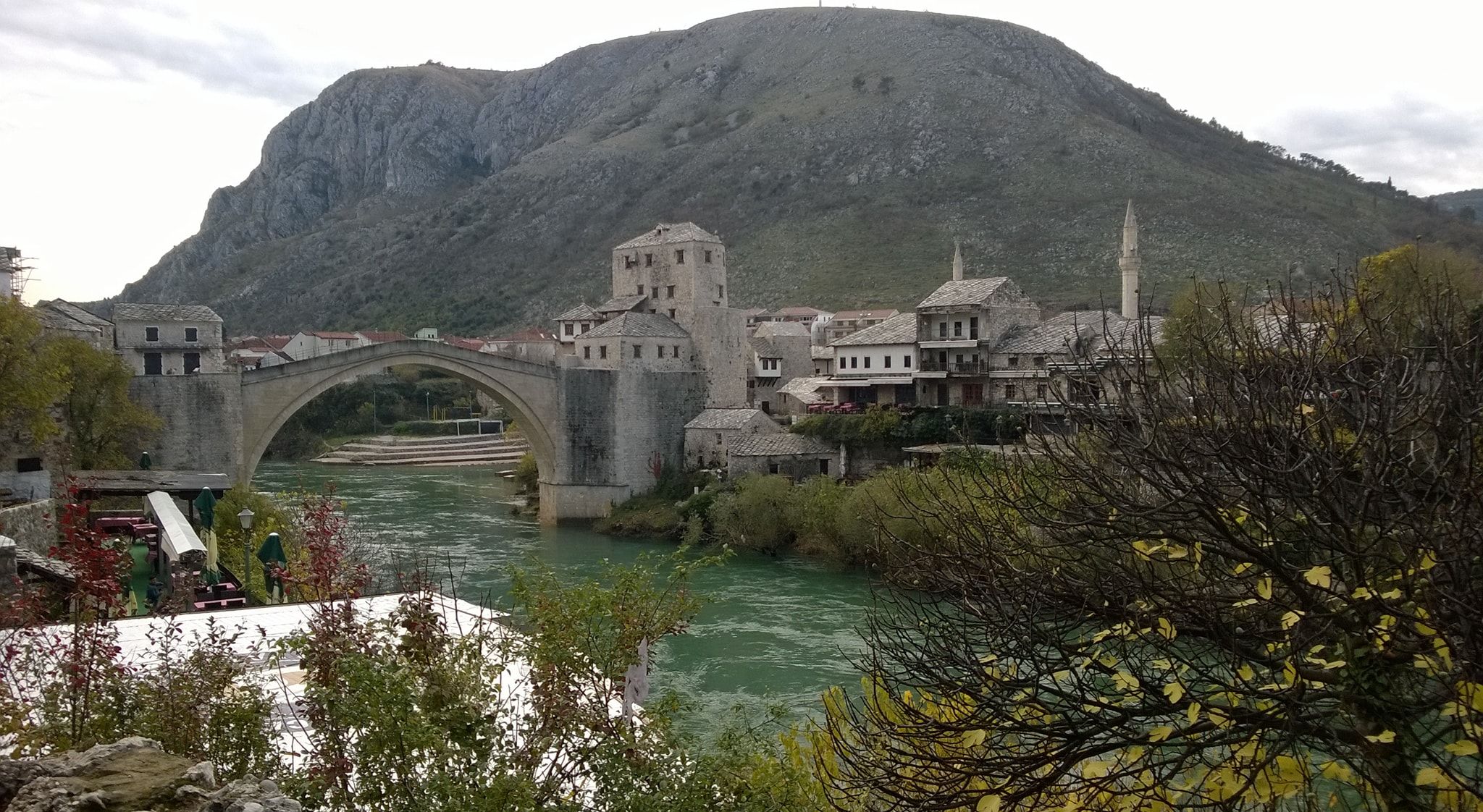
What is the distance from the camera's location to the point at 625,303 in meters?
37.5

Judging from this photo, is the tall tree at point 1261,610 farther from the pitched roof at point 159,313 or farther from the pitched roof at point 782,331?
the pitched roof at point 782,331

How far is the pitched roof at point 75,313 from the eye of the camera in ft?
107

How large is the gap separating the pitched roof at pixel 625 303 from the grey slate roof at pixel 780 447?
25.0ft

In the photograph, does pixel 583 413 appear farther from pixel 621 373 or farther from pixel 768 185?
pixel 768 185

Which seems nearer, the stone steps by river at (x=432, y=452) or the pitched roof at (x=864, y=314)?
the stone steps by river at (x=432, y=452)

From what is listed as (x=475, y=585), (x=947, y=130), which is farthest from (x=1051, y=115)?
(x=475, y=585)

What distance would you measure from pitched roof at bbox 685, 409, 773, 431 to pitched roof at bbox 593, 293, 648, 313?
4896mm

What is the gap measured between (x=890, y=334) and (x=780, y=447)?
258 inches

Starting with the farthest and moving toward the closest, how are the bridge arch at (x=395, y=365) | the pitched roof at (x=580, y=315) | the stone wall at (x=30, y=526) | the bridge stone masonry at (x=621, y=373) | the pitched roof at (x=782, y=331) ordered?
A: 1. the pitched roof at (x=782, y=331)
2. the pitched roof at (x=580, y=315)
3. the bridge stone masonry at (x=621, y=373)
4. the bridge arch at (x=395, y=365)
5. the stone wall at (x=30, y=526)

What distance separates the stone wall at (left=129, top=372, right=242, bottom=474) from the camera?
26891mm

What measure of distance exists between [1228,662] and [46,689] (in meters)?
6.16

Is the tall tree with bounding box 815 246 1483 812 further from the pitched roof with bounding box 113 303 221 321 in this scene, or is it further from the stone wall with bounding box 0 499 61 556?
the pitched roof with bounding box 113 303 221 321

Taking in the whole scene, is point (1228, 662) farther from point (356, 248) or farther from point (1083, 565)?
point (356, 248)

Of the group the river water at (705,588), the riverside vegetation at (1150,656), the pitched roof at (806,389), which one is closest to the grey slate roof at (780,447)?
the river water at (705,588)
